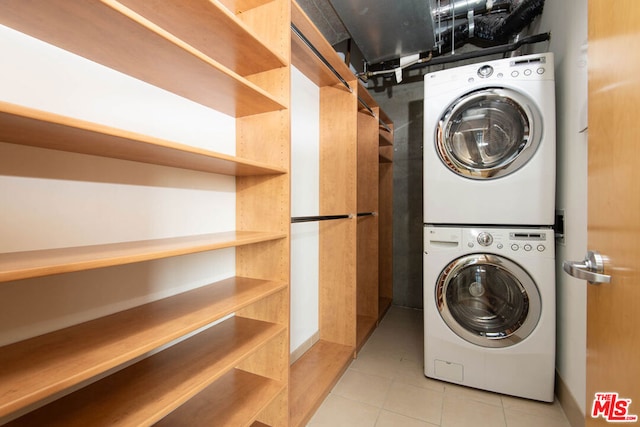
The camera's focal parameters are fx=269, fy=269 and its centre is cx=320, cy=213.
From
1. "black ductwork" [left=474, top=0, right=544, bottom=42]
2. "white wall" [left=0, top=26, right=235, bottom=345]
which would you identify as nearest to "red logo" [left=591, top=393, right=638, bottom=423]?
"white wall" [left=0, top=26, right=235, bottom=345]

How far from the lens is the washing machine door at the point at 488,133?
1563mm

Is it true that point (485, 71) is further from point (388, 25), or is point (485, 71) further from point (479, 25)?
point (479, 25)

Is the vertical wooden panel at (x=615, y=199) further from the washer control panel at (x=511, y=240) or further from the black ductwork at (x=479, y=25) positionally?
the black ductwork at (x=479, y=25)

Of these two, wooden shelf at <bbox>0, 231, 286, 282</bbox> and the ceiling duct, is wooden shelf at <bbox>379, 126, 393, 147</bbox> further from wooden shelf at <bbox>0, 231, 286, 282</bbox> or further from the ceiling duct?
wooden shelf at <bbox>0, 231, 286, 282</bbox>

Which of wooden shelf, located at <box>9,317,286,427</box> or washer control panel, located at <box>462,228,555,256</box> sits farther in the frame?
washer control panel, located at <box>462,228,555,256</box>

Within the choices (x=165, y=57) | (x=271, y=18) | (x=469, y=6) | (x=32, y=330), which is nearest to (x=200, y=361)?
(x=32, y=330)

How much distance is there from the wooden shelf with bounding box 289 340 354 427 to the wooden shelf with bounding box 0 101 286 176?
1318 millimetres

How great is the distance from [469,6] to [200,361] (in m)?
3.16

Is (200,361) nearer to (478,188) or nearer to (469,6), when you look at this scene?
(478,188)

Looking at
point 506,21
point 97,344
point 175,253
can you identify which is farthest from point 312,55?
point 506,21

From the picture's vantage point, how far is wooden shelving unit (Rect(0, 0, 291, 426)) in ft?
2.06

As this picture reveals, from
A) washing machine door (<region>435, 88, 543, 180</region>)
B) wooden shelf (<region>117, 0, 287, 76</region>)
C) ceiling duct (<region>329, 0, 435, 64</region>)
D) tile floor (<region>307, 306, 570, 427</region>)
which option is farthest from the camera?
ceiling duct (<region>329, 0, 435, 64</region>)

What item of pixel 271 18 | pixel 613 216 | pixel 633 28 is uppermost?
Answer: pixel 271 18

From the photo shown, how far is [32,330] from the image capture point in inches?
29.3
